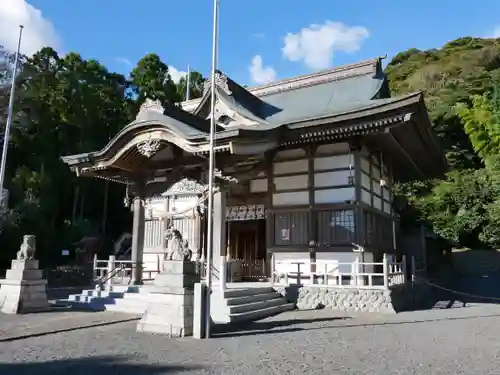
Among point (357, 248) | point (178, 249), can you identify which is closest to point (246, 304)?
point (178, 249)

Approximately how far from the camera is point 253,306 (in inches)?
376

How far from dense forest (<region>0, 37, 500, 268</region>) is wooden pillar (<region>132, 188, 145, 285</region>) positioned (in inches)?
367

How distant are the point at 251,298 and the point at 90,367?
5.13 metres

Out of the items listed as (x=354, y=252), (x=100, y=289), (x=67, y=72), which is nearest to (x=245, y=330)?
(x=354, y=252)

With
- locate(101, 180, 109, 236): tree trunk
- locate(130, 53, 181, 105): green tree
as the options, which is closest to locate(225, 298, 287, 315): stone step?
locate(101, 180, 109, 236): tree trunk

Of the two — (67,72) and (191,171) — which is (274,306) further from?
(67,72)

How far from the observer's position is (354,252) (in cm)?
1154

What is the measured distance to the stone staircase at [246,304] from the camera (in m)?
8.78

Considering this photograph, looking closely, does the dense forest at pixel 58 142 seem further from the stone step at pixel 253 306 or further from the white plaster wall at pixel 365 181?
the white plaster wall at pixel 365 181

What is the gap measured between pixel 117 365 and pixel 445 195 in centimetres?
2403

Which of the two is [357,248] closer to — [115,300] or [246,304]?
[246,304]

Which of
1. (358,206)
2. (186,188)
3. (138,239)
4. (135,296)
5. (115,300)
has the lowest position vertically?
(115,300)

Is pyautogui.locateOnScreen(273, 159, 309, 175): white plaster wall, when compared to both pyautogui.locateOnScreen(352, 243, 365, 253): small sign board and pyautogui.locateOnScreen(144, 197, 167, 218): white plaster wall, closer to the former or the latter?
pyautogui.locateOnScreen(352, 243, 365, 253): small sign board

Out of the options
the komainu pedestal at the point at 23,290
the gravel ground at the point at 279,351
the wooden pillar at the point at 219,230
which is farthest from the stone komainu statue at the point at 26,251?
the wooden pillar at the point at 219,230
